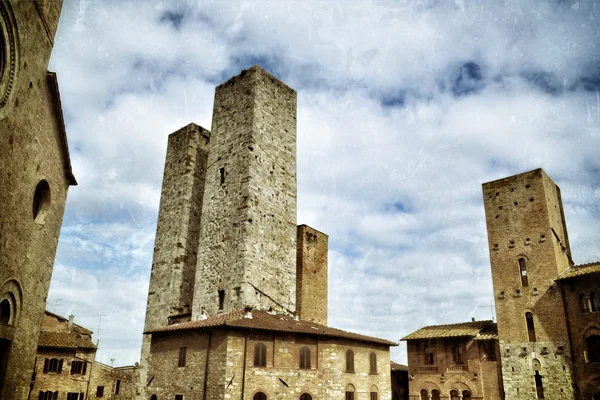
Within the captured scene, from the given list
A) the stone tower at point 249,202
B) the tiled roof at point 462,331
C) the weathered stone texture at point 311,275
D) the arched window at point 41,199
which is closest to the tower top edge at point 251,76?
the stone tower at point 249,202

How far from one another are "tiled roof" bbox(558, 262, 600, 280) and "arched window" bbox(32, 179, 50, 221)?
27.6 m

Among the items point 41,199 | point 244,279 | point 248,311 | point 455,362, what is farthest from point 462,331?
point 41,199

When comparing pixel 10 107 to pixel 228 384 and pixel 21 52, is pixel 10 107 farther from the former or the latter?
pixel 228 384

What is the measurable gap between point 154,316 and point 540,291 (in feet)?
80.1

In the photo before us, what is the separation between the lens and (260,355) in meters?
19.8

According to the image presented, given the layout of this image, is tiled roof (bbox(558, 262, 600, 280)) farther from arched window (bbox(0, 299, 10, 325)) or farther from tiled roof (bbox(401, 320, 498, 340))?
arched window (bbox(0, 299, 10, 325))

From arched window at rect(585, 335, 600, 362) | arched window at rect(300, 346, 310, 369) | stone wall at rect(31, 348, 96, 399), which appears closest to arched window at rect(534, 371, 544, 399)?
arched window at rect(585, 335, 600, 362)

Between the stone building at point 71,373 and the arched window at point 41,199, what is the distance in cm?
1922

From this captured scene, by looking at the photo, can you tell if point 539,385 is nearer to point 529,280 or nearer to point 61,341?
point 529,280

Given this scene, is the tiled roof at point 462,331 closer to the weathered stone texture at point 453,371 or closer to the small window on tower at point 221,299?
the weathered stone texture at point 453,371

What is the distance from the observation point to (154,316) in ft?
92.6

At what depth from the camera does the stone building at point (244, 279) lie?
1980cm

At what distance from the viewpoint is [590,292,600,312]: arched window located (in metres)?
25.1

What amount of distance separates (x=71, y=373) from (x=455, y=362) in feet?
94.3
